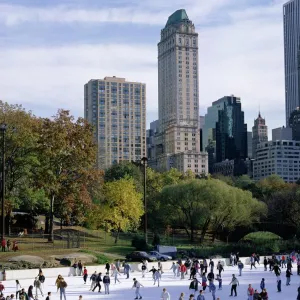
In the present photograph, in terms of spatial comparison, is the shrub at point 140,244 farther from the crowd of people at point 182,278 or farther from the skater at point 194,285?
the skater at point 194,285

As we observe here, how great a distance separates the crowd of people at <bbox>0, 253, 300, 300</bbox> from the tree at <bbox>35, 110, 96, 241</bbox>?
14436 millimetres

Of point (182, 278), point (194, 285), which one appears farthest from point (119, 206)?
point (194, 285)

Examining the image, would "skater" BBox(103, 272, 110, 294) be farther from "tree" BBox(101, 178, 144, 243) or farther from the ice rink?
"tree" BBox(101, 178, 144, 243)

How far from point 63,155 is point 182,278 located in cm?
2316

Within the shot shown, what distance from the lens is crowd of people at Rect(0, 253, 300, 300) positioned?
104 ft

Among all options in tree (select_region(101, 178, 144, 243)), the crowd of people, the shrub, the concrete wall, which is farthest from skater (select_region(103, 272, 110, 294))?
tree (select_region(101, 178, 144, 243))

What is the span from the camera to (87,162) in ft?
208

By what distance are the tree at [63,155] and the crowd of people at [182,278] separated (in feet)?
47.4

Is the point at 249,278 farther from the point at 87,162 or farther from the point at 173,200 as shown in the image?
the point at 173,200

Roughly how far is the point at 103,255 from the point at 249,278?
1605cm

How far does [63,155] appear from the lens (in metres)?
62.7

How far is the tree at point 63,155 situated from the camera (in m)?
61.5

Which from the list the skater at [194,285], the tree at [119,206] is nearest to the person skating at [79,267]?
the skater at [194,285]

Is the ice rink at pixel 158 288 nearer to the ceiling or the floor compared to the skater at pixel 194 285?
nearer to the floor
